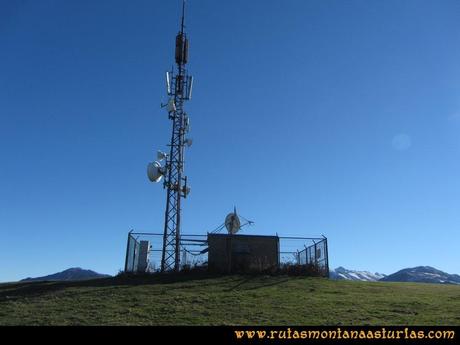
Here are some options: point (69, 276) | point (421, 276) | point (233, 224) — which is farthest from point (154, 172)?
point (421, 276)

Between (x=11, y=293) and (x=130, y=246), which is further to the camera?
(x=130, y=246)

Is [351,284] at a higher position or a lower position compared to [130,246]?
lower

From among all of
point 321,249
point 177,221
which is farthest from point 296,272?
point 177,221

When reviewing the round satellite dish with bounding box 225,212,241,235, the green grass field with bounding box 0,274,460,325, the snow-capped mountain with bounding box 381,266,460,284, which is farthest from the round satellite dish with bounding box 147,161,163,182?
the snow-capped mountain with bounding box 381,266,460,284

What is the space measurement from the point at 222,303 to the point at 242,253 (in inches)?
364

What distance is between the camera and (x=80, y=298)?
18.0 meters

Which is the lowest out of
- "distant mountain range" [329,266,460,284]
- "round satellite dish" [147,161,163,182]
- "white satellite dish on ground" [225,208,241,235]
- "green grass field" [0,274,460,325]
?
"green grass field" [0,274,460,325]

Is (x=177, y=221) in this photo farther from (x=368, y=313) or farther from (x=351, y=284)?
(x=368, y=313)

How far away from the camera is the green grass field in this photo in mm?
14219

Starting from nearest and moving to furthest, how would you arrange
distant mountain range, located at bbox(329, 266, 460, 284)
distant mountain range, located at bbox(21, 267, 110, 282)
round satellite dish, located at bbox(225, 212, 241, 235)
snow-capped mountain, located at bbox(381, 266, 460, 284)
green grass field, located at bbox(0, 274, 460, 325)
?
green grass field, located at bbox(0, 274, 460, 325) → round satellite dish, located at bbox(225, 212, 241, 235) → distant mountain range, located at bbox(21, 267, 110, 282) → distant mountain range, located at bbox(329, 266, 460, 284) → snow-capped mountain, located at bbox(381, 266, 460, 284)

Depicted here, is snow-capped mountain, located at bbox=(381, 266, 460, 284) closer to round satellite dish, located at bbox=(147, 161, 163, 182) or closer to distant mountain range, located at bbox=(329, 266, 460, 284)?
distant mountain range, located at bbox=(329, 266, 460, 284)

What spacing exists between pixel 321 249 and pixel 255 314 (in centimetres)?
1241

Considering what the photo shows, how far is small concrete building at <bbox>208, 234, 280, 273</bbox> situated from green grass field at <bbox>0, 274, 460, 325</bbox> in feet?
6.24
